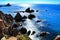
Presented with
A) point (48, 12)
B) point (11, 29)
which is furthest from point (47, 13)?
point (11, 29)

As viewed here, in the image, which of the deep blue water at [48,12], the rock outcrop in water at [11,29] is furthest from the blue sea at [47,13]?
the rock outcrop in water at [11,29]

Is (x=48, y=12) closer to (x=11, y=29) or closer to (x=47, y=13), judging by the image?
(x=47, y=13)

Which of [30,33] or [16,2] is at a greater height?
[16,2]

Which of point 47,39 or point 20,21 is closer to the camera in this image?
point 47,39

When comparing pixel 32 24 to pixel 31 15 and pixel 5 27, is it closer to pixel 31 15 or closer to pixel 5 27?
pixel 31 15

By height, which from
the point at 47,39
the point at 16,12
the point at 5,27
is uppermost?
the point at 16,12

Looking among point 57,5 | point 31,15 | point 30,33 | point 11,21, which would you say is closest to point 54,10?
point 57,5

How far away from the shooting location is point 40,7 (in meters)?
3.13

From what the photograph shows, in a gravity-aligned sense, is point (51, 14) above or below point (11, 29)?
above

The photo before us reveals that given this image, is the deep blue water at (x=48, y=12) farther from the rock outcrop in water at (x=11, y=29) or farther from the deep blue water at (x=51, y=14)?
the rock outcrop in water at (x=11, y=29)

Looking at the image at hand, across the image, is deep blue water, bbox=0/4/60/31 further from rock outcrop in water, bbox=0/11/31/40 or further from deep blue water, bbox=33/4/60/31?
rock outcrop in water, bbox=0/11/31/40

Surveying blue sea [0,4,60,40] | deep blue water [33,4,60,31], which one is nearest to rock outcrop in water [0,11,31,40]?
blue sea [0,4,60,40]

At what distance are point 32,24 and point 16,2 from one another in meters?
0.58

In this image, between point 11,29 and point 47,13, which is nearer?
point 11,29
